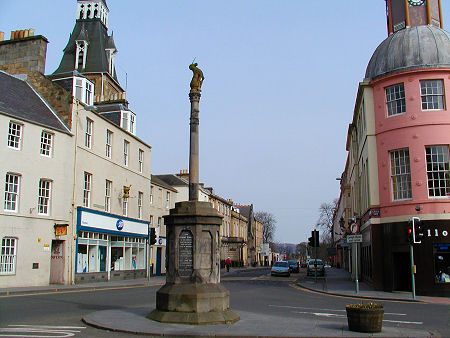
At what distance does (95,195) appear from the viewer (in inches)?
1180

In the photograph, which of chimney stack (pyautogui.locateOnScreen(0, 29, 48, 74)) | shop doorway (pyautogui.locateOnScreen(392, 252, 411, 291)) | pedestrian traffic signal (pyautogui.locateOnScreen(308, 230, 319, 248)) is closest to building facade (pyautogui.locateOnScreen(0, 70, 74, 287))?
chimney stack (pyautogui.locateOnScreen(0, 29, 48, 74))

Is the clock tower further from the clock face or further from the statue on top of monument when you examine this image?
the statue on top of monument

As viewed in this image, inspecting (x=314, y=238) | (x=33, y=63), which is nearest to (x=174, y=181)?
(x=314, y=238)

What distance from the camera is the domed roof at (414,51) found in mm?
22578

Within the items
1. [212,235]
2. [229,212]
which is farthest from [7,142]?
[229,212]

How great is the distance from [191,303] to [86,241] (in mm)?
19118

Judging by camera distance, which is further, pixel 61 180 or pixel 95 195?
pixel 95 195

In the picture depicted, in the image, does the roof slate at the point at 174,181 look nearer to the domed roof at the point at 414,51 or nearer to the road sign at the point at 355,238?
the domed roof at the point at 414,51

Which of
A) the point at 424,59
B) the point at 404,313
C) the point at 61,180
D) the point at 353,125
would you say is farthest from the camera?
the point at 353,125

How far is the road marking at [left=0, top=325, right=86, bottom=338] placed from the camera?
372 inches

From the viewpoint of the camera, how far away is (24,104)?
26.1 metres

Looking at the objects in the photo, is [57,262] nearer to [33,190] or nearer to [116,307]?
[33,190]

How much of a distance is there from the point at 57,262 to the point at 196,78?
18.0 metres

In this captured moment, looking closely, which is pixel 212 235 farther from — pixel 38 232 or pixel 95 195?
pixel 95 195
